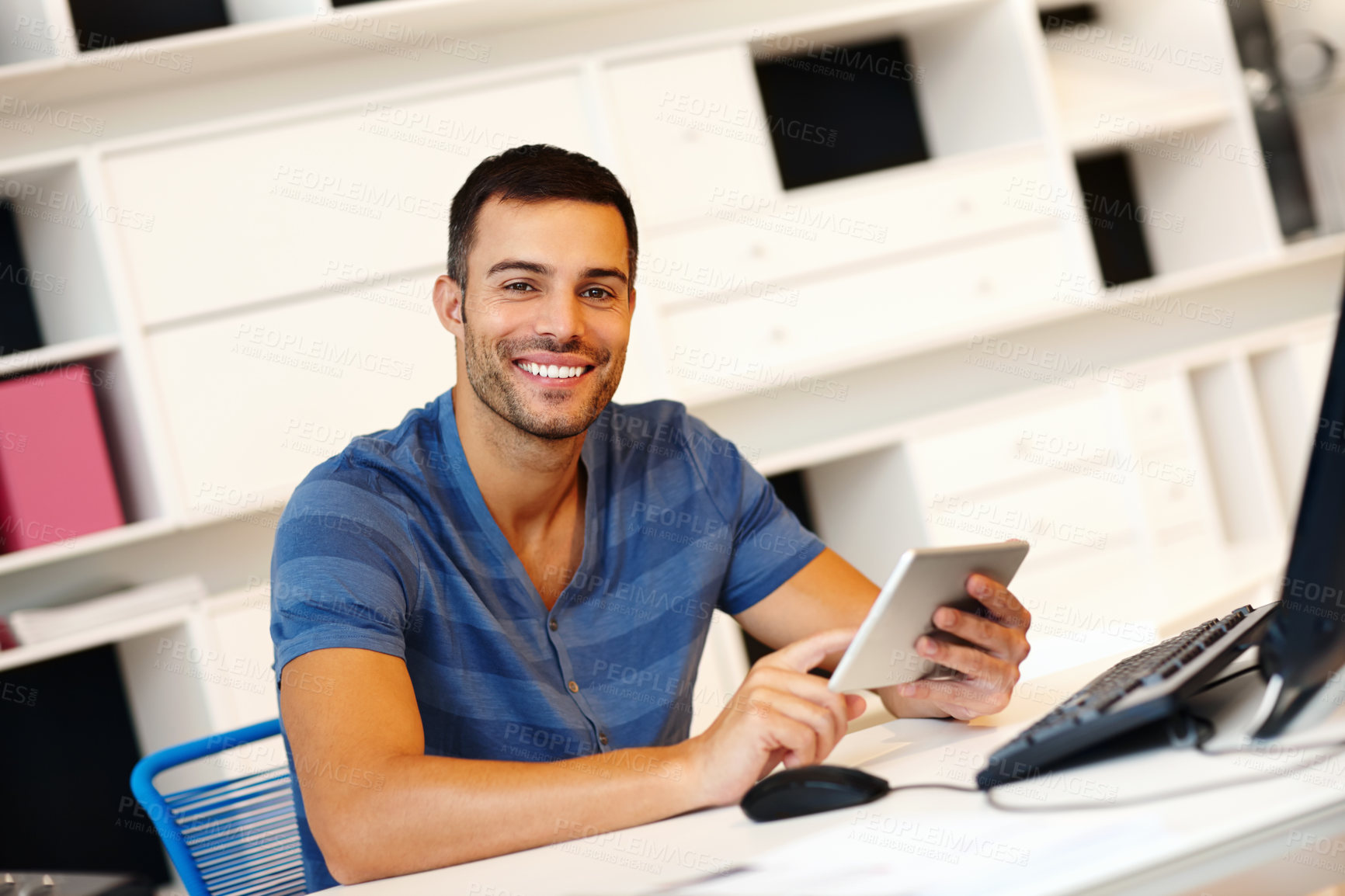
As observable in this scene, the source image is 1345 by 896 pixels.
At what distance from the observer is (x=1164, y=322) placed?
3.34 meters

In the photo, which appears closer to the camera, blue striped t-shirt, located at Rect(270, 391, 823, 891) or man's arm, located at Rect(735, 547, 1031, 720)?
man's arm, located at Rect(735, 547, 1031, 720)

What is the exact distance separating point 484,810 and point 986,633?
1.65ft

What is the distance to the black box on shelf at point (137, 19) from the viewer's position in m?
2.64

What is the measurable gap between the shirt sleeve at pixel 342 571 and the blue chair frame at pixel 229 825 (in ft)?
1.13

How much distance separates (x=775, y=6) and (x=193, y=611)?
204 centimetres

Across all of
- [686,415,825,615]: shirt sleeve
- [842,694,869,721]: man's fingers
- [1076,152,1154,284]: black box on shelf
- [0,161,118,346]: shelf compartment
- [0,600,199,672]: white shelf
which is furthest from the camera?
[1076,152,1154,284]: black box on shelf

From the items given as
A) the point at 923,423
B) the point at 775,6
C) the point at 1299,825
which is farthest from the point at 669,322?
the point at 1299,825

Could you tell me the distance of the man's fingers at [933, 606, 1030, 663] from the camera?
1.08m

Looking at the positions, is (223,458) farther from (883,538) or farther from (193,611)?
(883,538)

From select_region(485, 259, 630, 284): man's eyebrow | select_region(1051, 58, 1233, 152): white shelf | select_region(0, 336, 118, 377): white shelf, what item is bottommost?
select_region(485, 259, 630, 284): man's eyebrow

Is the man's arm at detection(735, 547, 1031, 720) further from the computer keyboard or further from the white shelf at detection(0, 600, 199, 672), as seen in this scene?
the white shelf at detection(0, 600, 199, 672)

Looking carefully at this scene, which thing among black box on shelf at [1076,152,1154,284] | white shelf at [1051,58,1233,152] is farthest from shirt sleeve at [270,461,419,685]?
black box on shelf at [1076,152,1154,284]

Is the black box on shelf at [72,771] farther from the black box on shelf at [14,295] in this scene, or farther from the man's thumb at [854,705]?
the man's thumb at [854,705]

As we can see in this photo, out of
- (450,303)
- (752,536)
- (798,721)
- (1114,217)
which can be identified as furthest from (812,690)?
(1114,217)
